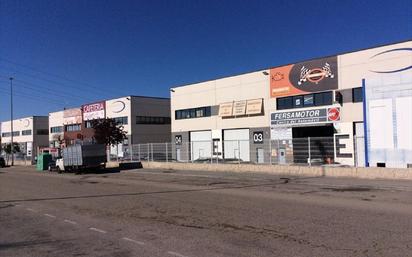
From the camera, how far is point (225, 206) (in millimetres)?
13992

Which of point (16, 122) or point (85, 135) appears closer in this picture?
point (85, 135)

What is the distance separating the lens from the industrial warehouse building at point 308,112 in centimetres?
2509

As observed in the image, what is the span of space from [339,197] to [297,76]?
26422 millimetres

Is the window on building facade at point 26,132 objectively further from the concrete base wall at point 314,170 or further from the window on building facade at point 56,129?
the concrete base wall at point 314,170

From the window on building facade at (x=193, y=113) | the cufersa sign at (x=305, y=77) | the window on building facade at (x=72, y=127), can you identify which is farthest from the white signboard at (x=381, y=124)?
the window on building facade at (x=72, y=127)

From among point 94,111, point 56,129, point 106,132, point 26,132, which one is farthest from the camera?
point 26,132

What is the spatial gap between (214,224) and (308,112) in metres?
30.3

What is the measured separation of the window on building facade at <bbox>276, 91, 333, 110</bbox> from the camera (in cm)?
3840

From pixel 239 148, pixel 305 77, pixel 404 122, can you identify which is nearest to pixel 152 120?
pixel 305 77

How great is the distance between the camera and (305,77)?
40312 millimetres

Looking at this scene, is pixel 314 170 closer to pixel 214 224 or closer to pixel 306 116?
pixel 306 116

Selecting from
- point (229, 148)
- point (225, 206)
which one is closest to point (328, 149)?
point (229, 148)

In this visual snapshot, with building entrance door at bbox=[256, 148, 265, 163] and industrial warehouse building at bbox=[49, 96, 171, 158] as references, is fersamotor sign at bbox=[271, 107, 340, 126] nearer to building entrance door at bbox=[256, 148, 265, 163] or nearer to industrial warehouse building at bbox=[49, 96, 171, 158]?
building entrance door at bbox=[256, 148, 265, 163]

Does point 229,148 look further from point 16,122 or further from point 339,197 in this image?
point 16,122
